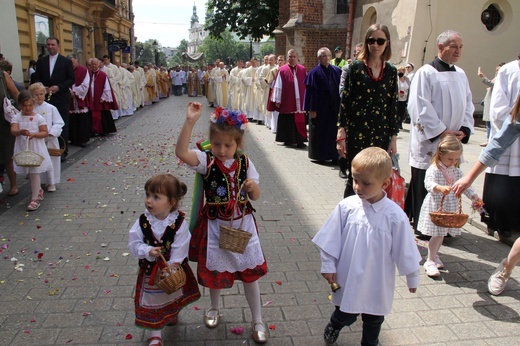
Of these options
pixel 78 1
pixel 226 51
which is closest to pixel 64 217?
pixel 78 1

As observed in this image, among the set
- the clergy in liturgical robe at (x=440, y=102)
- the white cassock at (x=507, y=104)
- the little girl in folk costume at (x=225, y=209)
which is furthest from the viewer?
the white cassock at (x=507, y=104)

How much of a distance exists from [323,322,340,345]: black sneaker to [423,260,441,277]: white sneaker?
58.8 inches

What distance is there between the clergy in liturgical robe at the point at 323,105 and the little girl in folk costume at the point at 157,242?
19.7ft

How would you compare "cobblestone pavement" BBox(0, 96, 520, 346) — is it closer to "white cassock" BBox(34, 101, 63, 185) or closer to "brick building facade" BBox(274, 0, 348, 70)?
"white cassock" BBox(34, 101, 63, 185)

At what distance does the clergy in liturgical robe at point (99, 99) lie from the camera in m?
11.4

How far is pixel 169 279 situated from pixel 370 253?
3.91 ft

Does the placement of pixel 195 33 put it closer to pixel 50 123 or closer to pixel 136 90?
pixel 136 90

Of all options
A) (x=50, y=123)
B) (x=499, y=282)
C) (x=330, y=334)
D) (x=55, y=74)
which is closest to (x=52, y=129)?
(x=50, y=123)

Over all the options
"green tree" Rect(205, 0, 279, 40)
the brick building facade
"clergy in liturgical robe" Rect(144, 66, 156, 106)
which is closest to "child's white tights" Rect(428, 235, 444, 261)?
the brick building facade

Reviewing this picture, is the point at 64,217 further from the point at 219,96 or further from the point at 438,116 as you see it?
the point at 219,96

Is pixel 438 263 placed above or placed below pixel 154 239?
below

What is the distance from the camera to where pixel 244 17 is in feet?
92.3

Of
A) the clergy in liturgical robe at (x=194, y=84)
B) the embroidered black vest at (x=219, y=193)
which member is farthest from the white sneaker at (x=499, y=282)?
the clergy in liturgical robe at (x=194, y=84)

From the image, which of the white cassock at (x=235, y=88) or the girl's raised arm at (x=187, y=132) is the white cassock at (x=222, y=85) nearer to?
the white cassock at (x=235, y=88)
